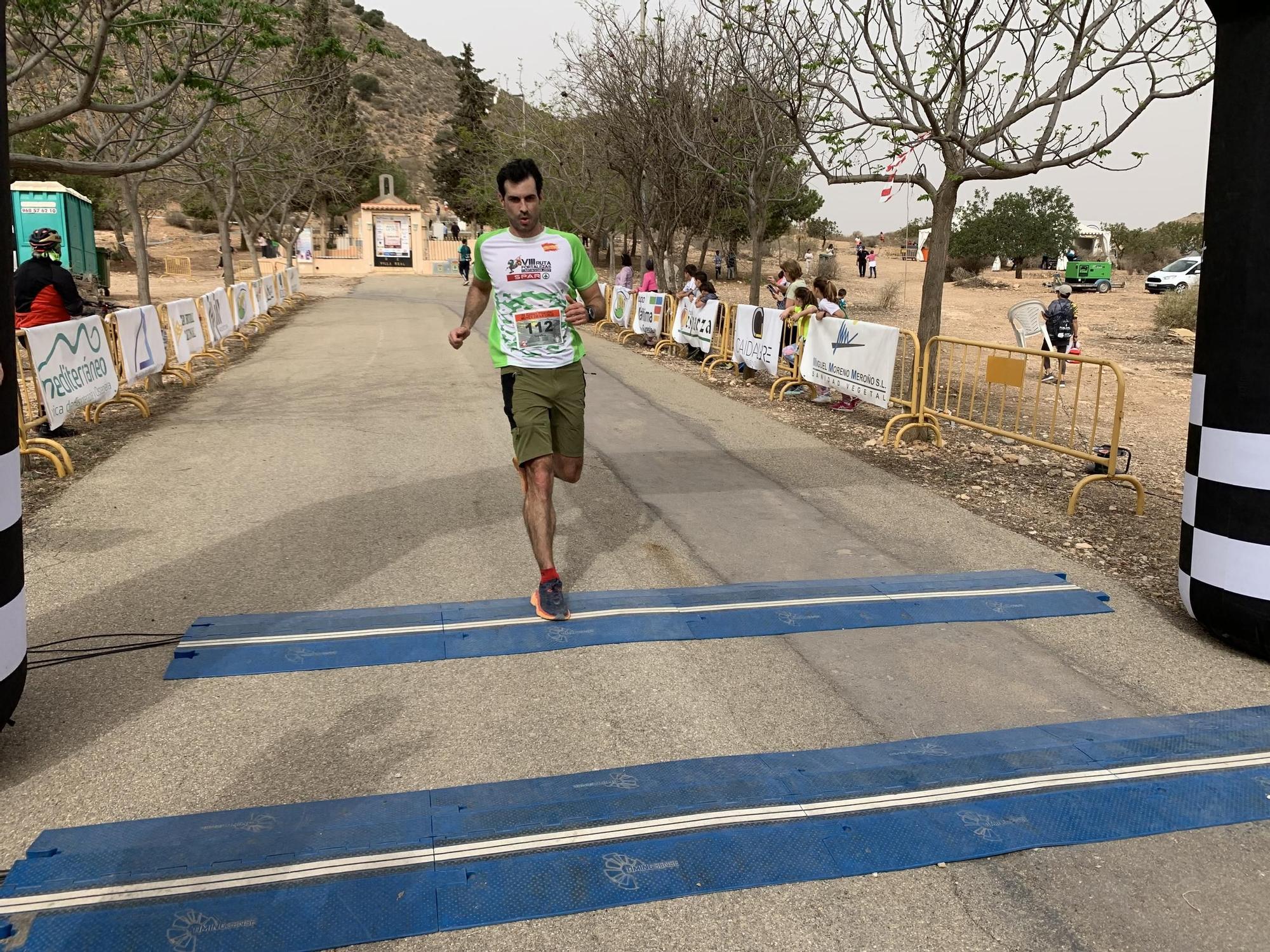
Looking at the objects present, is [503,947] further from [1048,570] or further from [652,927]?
[1048,570]

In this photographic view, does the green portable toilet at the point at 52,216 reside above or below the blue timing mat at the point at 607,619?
above

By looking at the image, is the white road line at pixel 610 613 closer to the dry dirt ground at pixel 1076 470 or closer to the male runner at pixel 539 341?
the male runner at pixel 539 341

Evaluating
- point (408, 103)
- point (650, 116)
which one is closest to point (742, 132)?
point (650, 116)

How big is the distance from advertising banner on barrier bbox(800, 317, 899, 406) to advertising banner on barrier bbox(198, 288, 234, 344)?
32.7 feet

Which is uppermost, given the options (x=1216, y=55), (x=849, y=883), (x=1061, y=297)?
(x=1216, y=55)

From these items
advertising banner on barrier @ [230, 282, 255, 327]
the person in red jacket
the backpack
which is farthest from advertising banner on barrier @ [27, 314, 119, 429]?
the backpack

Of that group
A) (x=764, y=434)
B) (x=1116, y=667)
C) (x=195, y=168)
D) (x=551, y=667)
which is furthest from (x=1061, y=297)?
(x=195, y=168)

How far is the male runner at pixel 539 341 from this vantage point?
15.7 ft

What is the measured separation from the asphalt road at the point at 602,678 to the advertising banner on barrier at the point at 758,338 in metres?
4.45

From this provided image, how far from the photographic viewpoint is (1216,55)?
4.44 meters

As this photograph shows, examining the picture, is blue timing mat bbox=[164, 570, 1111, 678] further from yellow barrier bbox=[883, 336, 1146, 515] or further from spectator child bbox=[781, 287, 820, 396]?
spectator child bbox=[781, 287, 820, 396]

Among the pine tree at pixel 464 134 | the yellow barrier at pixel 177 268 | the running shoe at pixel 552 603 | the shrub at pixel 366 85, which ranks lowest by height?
the running shoe at pixel 552 603

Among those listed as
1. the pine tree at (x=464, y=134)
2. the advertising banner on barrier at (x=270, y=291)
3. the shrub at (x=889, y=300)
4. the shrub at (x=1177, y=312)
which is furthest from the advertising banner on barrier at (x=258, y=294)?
the pine tree at (x=464, y=134)

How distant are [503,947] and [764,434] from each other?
26.9 ft
